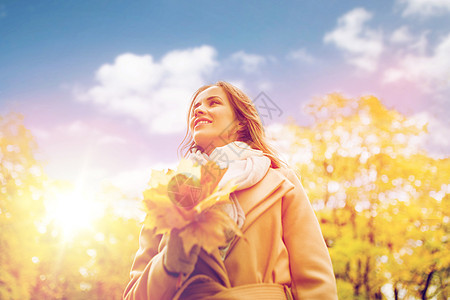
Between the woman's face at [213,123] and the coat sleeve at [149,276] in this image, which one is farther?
the woman's face at [213,123]

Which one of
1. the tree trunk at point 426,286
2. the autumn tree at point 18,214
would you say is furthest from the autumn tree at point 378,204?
the autumn tree at point 18,214

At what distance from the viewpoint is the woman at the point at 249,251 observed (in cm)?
156

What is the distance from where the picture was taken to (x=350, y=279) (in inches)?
399

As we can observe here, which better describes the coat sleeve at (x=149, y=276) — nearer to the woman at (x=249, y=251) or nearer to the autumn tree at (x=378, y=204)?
the woman at (x=249, y=251)

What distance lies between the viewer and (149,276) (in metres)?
1.63

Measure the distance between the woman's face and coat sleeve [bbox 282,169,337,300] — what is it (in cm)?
59

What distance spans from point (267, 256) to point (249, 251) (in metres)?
0.14

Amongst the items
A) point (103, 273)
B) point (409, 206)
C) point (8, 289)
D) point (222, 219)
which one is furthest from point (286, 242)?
point (103, 273)

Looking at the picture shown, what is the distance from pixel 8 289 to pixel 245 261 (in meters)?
7.77

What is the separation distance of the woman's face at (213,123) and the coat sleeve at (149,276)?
2.24ft

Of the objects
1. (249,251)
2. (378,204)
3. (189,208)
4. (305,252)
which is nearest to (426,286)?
(378,204)

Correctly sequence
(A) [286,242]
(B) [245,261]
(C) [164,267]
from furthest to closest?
1. (A) [286,242]
2. (B) [245,261]
3. (C) [164,267]

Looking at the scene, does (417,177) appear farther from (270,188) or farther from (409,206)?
(270,188)

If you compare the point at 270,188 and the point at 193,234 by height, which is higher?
the point at 270,188
